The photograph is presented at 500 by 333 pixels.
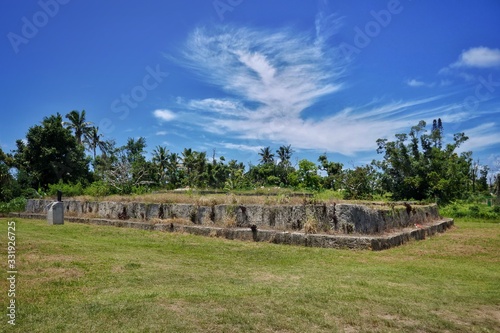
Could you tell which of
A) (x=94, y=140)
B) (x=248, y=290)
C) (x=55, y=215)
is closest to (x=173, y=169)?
(x=94, y=140)

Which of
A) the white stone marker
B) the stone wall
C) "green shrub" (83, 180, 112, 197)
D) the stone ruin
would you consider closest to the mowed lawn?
the stone ruin

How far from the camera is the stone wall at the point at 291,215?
33.9 ft

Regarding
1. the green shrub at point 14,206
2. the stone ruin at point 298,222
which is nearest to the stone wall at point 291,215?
the stone ruin at point 298,222

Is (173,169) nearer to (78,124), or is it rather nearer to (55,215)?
(78,124)

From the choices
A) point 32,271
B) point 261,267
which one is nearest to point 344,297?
point 261,267

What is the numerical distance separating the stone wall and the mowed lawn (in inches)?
51.7

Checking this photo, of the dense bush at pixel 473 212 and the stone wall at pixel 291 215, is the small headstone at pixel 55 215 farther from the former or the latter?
the dense bush at pixel 473 212

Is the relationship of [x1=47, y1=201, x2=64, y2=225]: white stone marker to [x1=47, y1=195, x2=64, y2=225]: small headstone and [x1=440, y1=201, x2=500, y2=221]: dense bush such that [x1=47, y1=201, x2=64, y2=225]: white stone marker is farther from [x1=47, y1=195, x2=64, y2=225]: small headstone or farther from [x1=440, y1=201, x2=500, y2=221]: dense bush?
[x1=440, y1=201, x2=500, y2=221]: dense bush

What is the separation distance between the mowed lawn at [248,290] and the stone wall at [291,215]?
131cm

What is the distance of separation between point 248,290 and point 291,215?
6.13 meters

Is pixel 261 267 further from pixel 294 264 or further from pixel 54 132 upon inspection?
pixel 54 132

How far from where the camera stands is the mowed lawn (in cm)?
392

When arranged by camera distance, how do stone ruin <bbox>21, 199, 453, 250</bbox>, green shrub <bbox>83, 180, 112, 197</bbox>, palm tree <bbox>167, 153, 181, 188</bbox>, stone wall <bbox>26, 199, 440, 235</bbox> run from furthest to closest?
palm tree <bbox>167, 153, 181, 188</bbox> → green shrub <bbox>83, 180, 112, 197</bbox> → stone wall <bbox>26, 199, 440, 235</bbox> → stone ruin <bbox>21, 199, 453, 250</bbox>

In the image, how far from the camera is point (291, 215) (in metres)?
11.2
